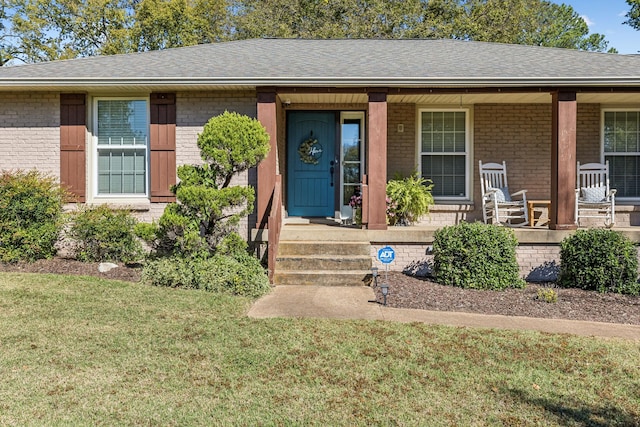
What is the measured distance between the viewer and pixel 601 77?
7.44m

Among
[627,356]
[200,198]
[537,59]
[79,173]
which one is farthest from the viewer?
[537,59]

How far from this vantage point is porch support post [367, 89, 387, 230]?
304 inches

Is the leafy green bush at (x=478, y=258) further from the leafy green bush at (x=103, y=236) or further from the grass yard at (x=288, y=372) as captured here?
the leafy green bush at (x=103, y=236)

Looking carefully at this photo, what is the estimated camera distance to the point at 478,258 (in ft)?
22.1

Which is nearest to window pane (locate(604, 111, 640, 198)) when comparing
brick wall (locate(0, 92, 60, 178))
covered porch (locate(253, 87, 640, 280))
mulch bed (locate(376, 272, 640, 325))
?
covered porch (locate(253, 87, 640, 280))

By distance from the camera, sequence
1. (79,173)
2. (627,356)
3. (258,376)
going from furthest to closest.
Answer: (79,173)
(627,356)
(258,376)

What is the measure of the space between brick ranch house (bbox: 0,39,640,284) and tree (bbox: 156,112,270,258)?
79 centimetres

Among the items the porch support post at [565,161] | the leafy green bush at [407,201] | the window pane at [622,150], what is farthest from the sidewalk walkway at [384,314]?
the window pane at [622,150]

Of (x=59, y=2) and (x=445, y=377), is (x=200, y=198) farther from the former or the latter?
(x=59, y=2)

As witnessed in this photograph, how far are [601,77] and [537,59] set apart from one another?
1765 millimetres

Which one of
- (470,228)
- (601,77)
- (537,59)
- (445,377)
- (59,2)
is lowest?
(445,377)

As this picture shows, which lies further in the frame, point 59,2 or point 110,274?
point 59,2

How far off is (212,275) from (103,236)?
219cm

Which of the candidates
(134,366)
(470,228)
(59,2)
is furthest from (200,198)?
(59,2)
